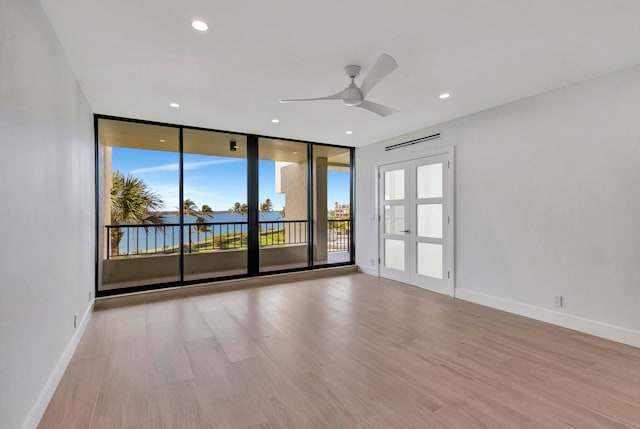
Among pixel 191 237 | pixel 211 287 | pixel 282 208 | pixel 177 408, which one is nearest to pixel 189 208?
pixel 191 237

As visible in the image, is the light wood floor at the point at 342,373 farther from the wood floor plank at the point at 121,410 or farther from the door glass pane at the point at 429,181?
the door glass pane at the point at 429,181

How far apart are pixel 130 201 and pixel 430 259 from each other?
519 cm

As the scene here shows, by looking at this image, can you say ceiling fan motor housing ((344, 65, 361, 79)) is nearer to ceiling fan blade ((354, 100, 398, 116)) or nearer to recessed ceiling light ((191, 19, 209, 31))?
ceiling fan blade ((354, 100, 398, 116))

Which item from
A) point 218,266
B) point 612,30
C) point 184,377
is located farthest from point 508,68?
point 218,266

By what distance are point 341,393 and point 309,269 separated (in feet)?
13.0

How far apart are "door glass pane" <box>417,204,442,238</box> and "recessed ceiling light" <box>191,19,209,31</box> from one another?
3897 mm

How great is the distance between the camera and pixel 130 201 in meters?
5.27

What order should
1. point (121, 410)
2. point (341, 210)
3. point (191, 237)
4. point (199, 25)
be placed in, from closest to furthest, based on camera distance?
point (121, 410)
point (199, 25)
point (191, 237)
point (341, 210)

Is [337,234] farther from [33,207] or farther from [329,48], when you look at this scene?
[33,207]

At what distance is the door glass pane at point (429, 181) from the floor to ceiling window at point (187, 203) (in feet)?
6.08

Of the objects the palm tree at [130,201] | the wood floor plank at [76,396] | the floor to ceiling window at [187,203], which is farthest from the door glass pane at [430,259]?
the palm tree at [130,201]

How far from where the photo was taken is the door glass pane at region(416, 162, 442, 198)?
4770 millimetres

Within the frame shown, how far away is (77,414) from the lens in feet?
6.31

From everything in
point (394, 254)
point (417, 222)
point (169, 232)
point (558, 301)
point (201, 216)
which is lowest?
point (558, 301)
